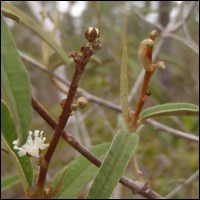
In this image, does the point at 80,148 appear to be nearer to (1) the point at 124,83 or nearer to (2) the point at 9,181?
(1) the point at 124,83

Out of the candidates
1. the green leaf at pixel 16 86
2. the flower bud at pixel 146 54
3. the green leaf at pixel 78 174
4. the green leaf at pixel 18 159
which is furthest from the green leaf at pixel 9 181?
the green leaf at pixel 16 86

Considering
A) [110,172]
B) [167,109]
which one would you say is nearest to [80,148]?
[110,172]

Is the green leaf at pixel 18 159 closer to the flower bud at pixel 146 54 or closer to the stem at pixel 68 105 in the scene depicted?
the stem at pixel 68 105

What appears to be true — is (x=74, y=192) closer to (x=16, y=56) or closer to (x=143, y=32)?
(x=16, y=56)

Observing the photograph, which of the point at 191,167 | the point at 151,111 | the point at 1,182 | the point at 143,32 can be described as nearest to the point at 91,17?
the point at 143,32

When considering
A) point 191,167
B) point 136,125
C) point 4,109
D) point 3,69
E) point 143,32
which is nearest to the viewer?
point 3,69

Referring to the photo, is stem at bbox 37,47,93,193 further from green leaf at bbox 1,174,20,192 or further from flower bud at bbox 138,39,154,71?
green leaf at bbox 1,174,20,192
